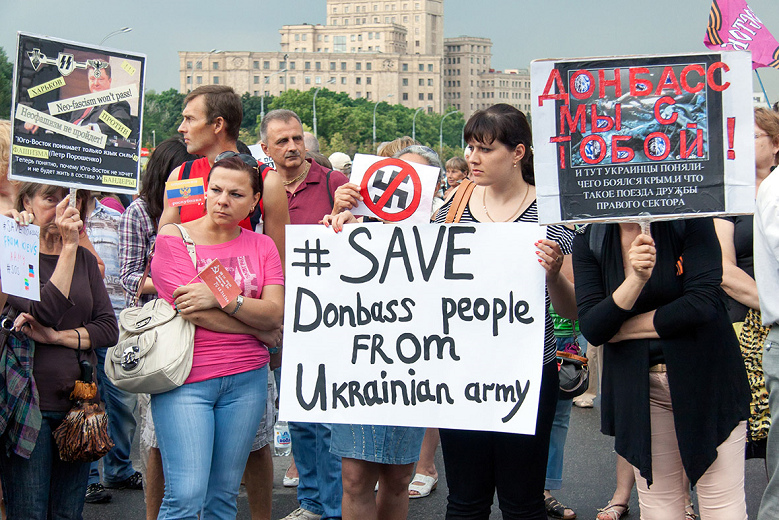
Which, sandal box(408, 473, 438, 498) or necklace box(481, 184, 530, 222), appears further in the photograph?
sandal box(408, 473, 438, 498)

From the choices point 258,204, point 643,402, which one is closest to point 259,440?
point 258,204

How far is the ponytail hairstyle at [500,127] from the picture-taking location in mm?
3580

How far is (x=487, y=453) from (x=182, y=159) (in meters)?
2.34

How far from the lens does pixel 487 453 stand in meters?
3.56

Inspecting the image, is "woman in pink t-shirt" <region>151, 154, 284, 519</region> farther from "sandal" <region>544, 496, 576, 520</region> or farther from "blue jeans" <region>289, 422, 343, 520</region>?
"sandal" <region>544, 496, 576, 520</region>

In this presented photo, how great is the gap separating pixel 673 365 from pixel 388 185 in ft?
4.30

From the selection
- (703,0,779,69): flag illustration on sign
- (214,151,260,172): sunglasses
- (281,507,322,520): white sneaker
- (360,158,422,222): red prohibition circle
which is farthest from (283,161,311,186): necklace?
(703,0,779,69): flag illustration on sign

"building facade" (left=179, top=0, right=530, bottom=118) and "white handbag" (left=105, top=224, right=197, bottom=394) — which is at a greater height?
"building facade" (left=179, top=0, right=530, bottom=118)

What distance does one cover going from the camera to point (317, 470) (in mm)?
4734

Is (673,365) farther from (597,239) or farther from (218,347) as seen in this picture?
(218,347)

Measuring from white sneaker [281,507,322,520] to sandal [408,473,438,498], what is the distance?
0.75 m

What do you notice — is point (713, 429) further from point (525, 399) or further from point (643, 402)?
point (525, 399)

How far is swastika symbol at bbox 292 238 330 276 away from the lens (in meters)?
3.67

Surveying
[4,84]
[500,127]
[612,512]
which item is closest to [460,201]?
[500,127]
